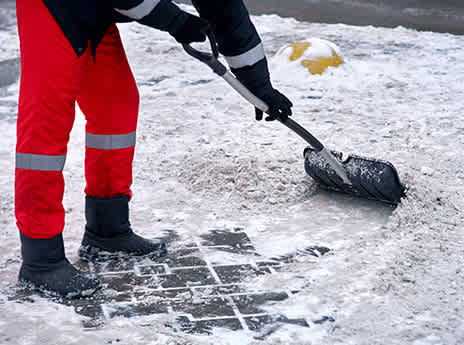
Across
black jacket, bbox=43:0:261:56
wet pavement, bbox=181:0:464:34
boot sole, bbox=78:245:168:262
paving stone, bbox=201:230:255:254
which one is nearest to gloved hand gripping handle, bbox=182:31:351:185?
black jacket, bbox=43:0:261:56

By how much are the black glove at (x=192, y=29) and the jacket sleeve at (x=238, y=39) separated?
14cm

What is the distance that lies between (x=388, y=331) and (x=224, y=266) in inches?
29.7

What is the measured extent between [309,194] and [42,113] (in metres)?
1.55

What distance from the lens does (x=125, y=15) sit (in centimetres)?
223

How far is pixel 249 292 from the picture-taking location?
2377 millimetres

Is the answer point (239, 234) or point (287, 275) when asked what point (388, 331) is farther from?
point (239, 234)

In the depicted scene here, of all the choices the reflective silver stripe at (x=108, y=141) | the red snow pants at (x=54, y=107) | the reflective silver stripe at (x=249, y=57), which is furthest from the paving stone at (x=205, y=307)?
the reflective silver stripe at (x=249, y=57)

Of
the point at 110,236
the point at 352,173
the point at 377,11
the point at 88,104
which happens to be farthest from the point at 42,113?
the point at 377,11

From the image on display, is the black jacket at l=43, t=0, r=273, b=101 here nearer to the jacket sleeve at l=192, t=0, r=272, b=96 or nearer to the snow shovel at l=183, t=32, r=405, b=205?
the jacket sleeve at l=192, t=0, r=272, b=96

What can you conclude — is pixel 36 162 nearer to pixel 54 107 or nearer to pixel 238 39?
pixel 54 107

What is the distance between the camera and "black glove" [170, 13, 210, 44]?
7.62 ft

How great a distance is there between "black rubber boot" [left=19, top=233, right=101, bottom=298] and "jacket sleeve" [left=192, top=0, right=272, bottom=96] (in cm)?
100

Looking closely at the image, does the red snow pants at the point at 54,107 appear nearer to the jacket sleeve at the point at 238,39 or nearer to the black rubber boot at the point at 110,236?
the black rubber boot at the point at 110,236

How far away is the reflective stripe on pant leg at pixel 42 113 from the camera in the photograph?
2.14m
